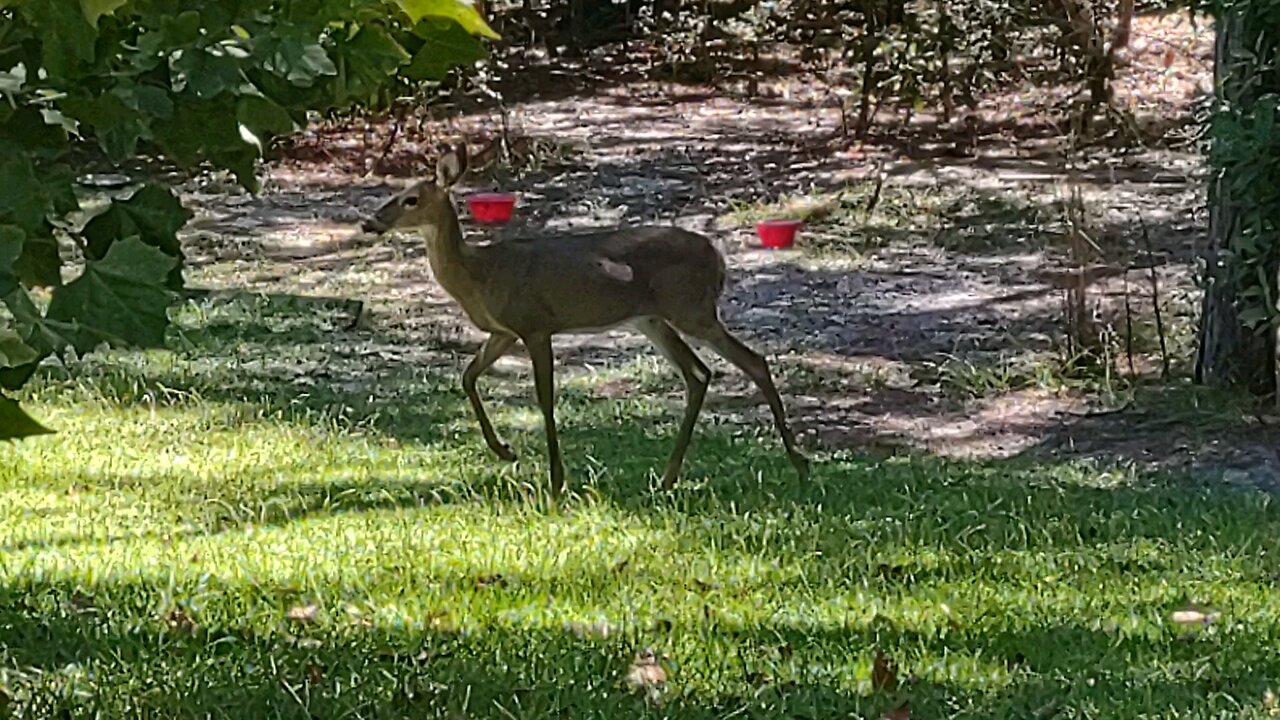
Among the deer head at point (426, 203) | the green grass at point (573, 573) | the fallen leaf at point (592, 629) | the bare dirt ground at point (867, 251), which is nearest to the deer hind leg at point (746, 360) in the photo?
the green grass at point (573, 573)

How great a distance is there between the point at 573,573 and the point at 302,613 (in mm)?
877

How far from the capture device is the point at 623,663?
15.4 ft

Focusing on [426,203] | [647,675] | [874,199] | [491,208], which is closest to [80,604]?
[647,675]

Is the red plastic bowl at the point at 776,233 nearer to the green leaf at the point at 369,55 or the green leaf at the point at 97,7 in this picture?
the green leaf at the point at 369,55

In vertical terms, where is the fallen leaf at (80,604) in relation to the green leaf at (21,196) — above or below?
below

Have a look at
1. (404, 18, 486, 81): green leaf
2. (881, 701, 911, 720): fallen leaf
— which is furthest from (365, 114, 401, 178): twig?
(404, 18, 486, 81): green leaf

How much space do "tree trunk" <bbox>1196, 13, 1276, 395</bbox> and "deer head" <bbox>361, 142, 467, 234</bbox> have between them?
359 centimetres

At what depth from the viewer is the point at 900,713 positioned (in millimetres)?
4234

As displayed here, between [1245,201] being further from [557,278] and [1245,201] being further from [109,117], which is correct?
[109,117]

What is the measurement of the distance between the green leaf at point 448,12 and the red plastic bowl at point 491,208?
12.3 m

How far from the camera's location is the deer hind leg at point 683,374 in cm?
740

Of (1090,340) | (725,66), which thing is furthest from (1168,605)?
(725,66)

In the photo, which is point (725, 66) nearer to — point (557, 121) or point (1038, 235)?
point (557, 121)

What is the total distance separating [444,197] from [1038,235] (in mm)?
7700
